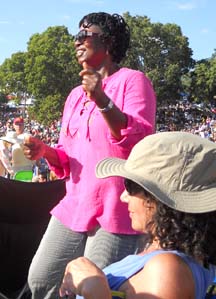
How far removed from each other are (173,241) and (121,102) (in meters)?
0.91

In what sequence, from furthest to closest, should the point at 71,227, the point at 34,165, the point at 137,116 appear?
the point at 34,165 → the point at 71,227 → the point at 137,116

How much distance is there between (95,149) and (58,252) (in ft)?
1.60

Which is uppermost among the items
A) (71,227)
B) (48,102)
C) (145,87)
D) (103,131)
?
(48,102)

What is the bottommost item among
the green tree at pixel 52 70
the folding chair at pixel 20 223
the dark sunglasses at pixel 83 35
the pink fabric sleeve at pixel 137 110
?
the folding chair at pixel 20 223

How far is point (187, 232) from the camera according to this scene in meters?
1.52

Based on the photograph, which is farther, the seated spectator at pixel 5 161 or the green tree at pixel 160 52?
the green tree at pixel 160 52

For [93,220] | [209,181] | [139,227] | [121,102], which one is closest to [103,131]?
[121,102]

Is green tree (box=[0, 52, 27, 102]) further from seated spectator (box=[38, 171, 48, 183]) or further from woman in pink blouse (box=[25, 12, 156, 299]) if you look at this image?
woman in pink blouse (box=[25, 12, 156, 299])

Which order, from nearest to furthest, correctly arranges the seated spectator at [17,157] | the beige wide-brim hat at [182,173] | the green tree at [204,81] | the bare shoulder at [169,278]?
1. the bare shoulder at [169,278]
2. the beige wide-brim hat at [182,173]
3. the seated spectator at [17,157]
4. the green tree at [204,81]

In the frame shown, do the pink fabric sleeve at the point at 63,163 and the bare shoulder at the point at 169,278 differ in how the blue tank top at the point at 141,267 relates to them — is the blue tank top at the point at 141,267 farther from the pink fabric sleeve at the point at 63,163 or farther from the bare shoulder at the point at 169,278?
the pink fabric sleeve at the point at 63,163

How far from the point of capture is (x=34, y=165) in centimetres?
924

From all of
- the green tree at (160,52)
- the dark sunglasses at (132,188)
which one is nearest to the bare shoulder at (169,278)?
the dark sunglasses at (132,188)

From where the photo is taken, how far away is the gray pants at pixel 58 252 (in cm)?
222

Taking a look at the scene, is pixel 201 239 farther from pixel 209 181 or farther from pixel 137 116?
pixel 137 116
